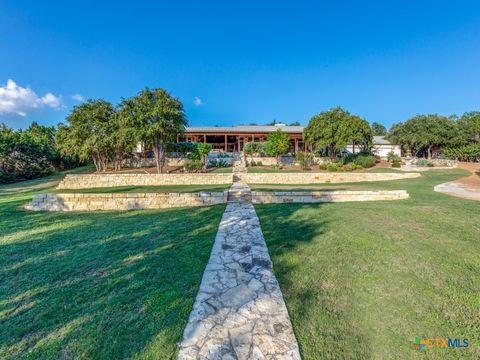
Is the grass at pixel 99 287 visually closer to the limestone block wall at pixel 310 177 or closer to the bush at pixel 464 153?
the limestone block wall at pixel 310 177

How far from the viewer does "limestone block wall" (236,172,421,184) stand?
1416 centimetres

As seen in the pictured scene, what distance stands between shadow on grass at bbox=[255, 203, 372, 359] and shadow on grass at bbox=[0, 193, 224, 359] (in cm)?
120

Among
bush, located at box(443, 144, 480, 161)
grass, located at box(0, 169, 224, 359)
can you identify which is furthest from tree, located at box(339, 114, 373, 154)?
grass, located at box(0, 169, 224, 359)

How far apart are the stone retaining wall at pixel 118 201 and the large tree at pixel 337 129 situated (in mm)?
15479

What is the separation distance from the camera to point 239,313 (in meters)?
2.46

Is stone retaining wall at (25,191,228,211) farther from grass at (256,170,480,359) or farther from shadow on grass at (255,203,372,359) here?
shadow on grass at (255,203,372,359)

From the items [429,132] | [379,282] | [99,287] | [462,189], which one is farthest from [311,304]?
[429,132]

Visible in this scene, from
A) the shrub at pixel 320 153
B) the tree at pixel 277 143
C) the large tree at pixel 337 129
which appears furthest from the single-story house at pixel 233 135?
the tree at pixel 277 143

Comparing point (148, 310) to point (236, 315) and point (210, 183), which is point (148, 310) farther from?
point (210, 183)

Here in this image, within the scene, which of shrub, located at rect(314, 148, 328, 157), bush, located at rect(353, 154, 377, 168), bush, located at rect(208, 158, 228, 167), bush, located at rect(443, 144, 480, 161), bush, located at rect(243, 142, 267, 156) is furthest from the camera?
bush, located at rect(443, 144, 480, 161)

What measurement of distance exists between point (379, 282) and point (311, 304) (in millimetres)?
1071

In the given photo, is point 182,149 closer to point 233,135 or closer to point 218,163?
point 218,163

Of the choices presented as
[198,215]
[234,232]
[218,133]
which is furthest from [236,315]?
[218,133]

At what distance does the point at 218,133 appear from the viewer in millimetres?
26953
